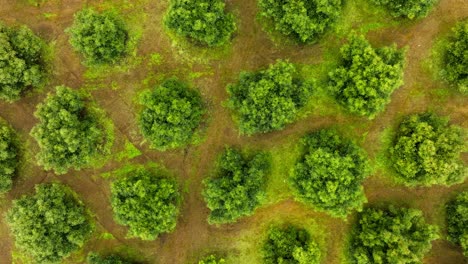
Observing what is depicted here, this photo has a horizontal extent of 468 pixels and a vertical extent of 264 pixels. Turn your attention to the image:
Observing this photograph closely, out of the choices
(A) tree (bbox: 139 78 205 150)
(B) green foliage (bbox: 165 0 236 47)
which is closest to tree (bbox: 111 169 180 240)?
(A) tree (bbox: 139 78 205 150)

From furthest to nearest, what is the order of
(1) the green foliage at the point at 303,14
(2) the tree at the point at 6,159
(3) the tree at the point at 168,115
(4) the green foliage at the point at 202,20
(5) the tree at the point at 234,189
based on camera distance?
(2) the tree at the point at 6,159 → (5) the tree at the point at 234,189 → (3) the tree at the point at 168,115 → (4) the green foliage at the point at 202,20 → (1) the green foliage at the point at 303,14

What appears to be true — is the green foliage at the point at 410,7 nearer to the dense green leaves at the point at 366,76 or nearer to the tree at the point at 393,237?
the dense green leaves at the point at 366,76

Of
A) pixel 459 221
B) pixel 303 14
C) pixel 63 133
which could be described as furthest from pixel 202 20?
pixel 459 221

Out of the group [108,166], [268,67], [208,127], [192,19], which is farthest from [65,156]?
[268,67]

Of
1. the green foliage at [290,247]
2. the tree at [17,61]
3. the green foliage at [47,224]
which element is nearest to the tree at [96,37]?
the tree at [17,61]

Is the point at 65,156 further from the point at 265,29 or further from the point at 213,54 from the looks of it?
the point at 265,29
